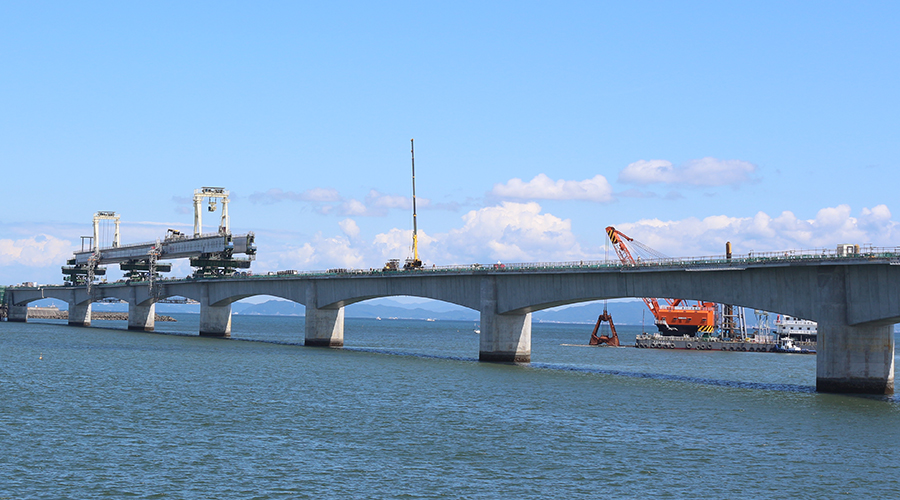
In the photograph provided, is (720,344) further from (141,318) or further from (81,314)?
(81,314)

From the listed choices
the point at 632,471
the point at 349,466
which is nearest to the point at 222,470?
the point at 349,466

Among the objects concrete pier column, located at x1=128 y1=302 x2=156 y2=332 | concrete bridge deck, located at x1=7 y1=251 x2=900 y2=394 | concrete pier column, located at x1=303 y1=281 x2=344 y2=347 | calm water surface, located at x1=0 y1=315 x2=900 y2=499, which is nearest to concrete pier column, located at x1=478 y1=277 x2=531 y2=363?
concrete bridge deck, located at x1=7 y1=251 x2=900 y2=394

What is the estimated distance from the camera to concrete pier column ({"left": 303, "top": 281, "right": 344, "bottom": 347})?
111 metres

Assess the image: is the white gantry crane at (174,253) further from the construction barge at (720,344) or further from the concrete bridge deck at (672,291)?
the construction barge at (720,344)

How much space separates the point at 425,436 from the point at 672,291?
36.0 m

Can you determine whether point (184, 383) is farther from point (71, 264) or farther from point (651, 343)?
point (71, 264)

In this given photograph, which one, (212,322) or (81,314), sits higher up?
(81,314)

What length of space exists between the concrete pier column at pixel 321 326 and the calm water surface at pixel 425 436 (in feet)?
131

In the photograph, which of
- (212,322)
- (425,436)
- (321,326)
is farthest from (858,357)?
(212,322)

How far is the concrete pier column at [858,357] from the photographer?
58094 millimetres

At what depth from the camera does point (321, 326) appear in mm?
111000

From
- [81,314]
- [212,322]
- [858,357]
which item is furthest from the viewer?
[81,314]

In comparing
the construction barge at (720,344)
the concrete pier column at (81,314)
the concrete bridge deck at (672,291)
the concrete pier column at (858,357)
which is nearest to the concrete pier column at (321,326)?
the concrete bridge deck at (672,291)

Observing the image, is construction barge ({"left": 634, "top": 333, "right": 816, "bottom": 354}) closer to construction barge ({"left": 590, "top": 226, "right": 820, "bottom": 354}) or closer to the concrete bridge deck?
construction barge ({"left": 590, "top": 226, "right": 820, "bottom": 354})
